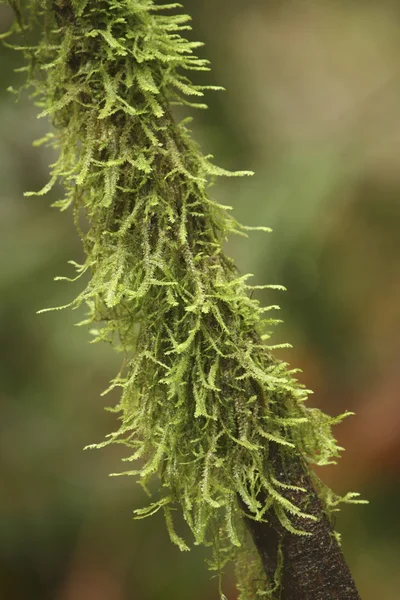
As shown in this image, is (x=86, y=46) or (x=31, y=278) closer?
(x=86, y=46)

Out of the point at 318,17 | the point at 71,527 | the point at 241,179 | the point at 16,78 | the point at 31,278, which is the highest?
the point at 318,17

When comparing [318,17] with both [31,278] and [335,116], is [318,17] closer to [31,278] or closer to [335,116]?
[335,116]

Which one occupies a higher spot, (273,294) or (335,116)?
(335,116)

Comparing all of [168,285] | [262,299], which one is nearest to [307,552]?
[168,285]

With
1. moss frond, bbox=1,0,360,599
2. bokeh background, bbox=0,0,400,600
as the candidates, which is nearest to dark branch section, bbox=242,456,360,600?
moss frond, bbox=1,0,360,599

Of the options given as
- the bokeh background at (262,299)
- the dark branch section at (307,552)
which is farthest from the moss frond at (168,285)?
the bokeh background at (262,299)

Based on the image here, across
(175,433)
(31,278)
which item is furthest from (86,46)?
(31,278)

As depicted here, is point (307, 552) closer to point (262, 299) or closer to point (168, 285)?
point (168, 285)
